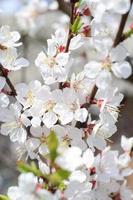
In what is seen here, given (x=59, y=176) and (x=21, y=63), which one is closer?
(x=59, y=176)

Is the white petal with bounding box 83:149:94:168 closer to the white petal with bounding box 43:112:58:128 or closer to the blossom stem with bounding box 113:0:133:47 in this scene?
the white petal with bounding box 43:112:58:128

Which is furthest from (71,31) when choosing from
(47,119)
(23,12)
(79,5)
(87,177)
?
(23,12)

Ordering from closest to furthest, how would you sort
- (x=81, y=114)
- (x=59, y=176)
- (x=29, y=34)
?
1. (x=59, y=176)
2. (x=81, y=114)
3. (x=29, y=34)

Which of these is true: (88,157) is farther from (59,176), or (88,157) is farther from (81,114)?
(59,176)

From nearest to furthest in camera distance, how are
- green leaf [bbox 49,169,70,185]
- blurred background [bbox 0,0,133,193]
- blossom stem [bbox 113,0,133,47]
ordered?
green leaf [bbox 49,169,70,185] → blossom stem [bbox 113,0,133,47] → blurred background [bbox 0,0,133,193]

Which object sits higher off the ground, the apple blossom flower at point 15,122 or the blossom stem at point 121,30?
the blossom stem at point 121,30

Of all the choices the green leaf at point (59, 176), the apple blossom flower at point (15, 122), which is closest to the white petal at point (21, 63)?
the apple blossom flower at point (15, 122)

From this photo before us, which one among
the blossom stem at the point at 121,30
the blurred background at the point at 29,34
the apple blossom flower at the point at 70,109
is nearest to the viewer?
the blossom stem at the point at 121,30

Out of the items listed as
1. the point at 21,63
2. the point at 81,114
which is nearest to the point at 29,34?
the point at 21,63

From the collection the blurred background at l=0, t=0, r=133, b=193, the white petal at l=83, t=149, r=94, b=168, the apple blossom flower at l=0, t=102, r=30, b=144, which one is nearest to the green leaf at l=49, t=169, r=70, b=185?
the white petal at l=83, t=149, r=94, b=168

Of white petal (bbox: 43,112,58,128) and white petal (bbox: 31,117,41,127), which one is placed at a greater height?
white petal (bbox: 43,112,58,128)

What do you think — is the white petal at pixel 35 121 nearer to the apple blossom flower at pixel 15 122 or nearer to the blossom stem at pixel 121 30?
the apple blossom flower at pixel 15 122
